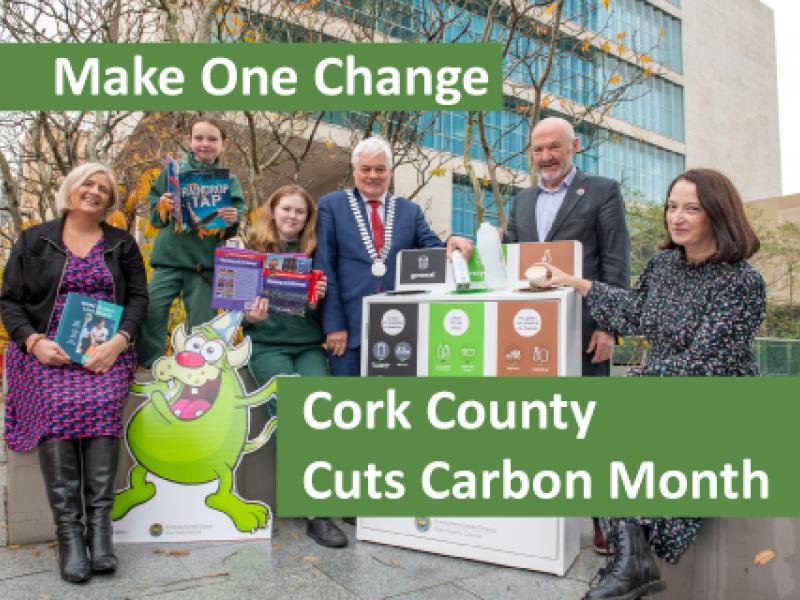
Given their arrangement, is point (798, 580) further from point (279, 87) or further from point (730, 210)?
point (279, 87)

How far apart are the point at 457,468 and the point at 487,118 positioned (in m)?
24.6

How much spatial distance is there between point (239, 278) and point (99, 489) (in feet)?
4.60

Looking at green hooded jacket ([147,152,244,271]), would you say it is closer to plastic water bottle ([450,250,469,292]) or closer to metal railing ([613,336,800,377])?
plastic water bottle ([450,250,469,292])

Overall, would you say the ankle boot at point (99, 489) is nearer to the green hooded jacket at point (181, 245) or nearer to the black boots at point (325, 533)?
the black boots at point (325, 533)

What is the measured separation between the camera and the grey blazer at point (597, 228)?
13.4ft

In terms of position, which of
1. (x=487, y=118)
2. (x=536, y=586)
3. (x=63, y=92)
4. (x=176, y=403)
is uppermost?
(x=487, y=118)

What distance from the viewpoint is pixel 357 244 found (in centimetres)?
445

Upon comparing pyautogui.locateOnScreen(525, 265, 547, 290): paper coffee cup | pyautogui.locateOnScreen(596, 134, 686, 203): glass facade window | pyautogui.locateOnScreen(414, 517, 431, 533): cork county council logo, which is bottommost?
pyautogui.locateOnScreen(414, 517, 431, 533): cork county council logo

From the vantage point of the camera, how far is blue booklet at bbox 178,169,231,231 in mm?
4438

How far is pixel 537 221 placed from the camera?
4371 millimetres

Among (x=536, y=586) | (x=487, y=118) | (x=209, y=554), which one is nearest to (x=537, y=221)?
(x=536, y=586)

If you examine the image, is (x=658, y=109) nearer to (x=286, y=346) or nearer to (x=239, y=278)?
(x=286, y=346)

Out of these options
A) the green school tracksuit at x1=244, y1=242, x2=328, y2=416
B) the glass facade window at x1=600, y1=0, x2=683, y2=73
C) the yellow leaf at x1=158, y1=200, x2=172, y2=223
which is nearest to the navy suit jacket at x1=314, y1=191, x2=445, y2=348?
the green school tracksuit at x1=244, y1=242, x2=328, y2=416

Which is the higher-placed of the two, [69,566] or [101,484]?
[101,484]
